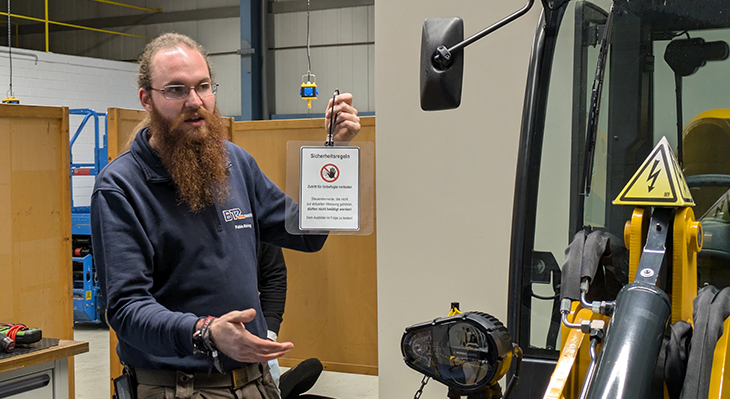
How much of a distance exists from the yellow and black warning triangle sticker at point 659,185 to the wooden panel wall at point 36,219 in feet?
11.9

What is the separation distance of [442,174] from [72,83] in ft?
37.3

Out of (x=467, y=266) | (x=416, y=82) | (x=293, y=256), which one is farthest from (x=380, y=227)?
(x=293, y=256)

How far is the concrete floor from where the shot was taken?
5875 millimetres

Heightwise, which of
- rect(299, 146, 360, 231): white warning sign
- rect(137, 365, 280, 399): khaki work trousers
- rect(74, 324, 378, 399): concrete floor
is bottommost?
rect(74, 324, 378, 399): concrete floor

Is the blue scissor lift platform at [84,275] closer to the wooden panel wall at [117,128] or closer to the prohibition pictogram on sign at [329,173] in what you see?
the wooden panel wall at [117,128]

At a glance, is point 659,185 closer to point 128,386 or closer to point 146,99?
point 146,99

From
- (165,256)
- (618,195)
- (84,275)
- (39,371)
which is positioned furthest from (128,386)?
(84,275)

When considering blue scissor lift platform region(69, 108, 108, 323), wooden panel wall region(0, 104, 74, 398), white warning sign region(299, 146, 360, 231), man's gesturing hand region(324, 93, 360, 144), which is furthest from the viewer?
blue scissor lift platform region(69, 108, 108, 323)

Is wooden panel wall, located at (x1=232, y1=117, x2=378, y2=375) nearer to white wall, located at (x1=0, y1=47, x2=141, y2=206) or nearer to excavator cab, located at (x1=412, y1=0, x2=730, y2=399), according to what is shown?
excavator cab, located at (x1=412, y1=0, x2=730, y2=399)

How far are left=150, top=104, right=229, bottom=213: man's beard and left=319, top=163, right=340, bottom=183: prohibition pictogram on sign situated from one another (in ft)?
1.65

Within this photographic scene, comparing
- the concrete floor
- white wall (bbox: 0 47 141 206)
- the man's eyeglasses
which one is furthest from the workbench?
white wall (bbox: 0 47 141 206)

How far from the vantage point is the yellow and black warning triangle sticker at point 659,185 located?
138 centimetres

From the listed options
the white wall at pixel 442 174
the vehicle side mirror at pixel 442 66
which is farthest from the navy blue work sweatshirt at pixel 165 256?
the white wall at pixel 442 174

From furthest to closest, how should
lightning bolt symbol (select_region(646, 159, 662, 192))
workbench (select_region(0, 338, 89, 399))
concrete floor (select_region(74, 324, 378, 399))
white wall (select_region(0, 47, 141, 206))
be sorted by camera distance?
white wall (select_region(0, 47, 141, 206)), concrete floor (select_region(74, 324, 378, 399)), workbench (select_region(0, 338, 89, 399)), lightning bolt symbol (select_region(646, 159, 662, 192))
